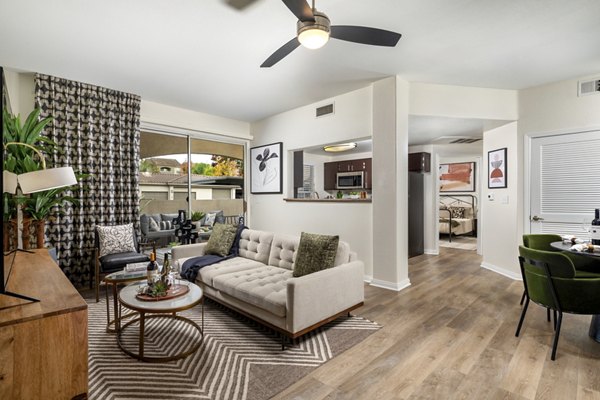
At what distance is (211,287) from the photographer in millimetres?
3100

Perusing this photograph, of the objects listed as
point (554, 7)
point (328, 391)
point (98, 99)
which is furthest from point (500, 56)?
point (98, 99)

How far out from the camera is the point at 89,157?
160 inches

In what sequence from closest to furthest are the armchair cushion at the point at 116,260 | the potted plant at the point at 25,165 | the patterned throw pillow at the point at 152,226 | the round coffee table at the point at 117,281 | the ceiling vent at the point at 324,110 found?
the round coffee table at the point at 117,281 < the potted plant at the point at 25,165 < the armchair cushion at the point at 116,260 < the ceiling vent at the point at 324,110 < the patterned throw pillow at the point at 152,226

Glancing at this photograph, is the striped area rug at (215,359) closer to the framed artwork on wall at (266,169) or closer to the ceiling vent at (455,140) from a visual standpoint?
the framed artwork on wall at (266,169)

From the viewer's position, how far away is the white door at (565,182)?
3.70 meters

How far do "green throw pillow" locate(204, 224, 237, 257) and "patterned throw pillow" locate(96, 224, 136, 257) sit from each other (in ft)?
3.56

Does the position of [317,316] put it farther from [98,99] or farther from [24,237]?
[98,99]

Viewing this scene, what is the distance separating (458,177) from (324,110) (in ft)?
19.8

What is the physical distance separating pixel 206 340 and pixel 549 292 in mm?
2866

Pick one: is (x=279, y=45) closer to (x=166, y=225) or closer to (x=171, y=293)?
(x=171, y=293)

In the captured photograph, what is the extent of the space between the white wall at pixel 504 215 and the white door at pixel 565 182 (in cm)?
21

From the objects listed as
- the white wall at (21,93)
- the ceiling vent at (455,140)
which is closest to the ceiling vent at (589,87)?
the ceiling vent at (455,140)

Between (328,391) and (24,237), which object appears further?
(24,237)

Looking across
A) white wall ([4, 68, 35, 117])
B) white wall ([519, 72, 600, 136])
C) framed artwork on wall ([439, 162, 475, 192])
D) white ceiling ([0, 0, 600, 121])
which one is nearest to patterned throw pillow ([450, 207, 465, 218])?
framed artwork on wall ([439, 162, 475, 192])
